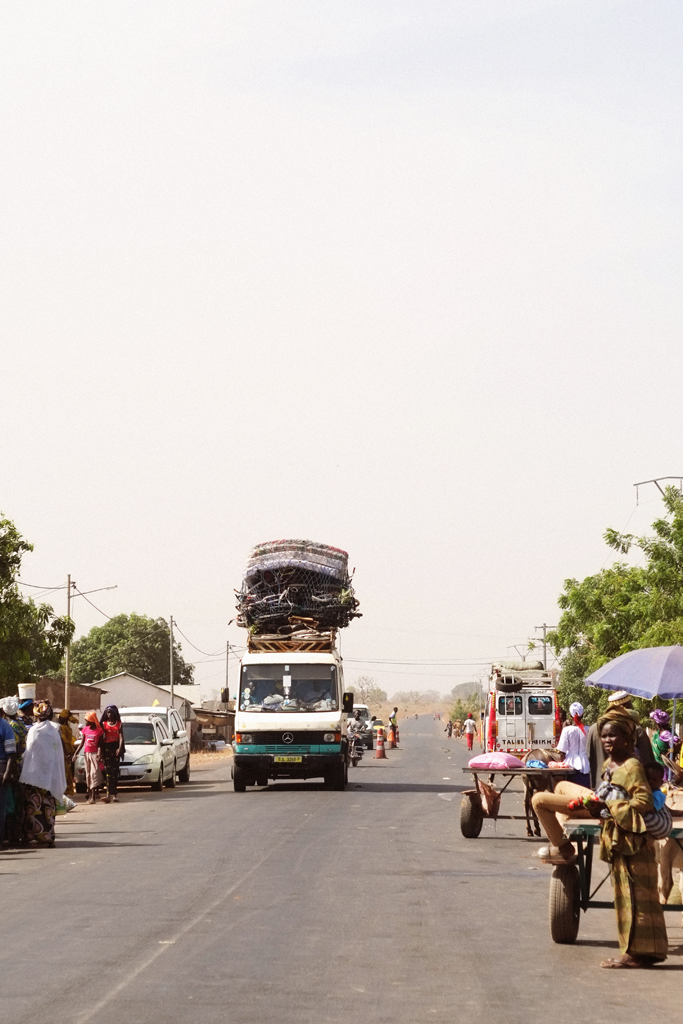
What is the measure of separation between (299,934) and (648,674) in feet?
17.3

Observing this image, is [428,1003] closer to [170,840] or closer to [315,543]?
[170,840]

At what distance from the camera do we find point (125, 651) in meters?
120

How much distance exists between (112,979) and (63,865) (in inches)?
Answer: 275

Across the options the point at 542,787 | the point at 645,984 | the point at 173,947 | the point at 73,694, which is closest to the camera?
the point at 645,984

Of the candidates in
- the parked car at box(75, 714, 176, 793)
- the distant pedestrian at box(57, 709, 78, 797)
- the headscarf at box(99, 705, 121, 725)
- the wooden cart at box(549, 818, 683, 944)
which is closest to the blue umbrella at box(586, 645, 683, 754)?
the wooden cart at box(549, 818, 683, 944)

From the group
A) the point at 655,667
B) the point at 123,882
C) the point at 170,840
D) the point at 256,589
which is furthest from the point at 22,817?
the point at 256,589

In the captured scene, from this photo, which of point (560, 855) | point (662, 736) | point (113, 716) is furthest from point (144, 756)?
point (560, 855)

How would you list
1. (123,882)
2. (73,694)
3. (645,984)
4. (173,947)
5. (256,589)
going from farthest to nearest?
(73,694)
(256,589)
(123,882)
(173,947)
(645,984)

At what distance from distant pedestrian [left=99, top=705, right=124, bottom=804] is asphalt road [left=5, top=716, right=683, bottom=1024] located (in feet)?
22.4

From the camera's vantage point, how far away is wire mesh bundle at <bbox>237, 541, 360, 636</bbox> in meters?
30.1

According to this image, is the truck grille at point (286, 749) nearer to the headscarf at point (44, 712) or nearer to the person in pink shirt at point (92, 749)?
the person in pink shirt at point (92, 749)

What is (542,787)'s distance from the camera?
16.6 m

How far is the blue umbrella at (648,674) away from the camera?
13859 millimetres

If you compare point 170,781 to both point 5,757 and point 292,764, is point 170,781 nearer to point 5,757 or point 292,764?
point 292,764
